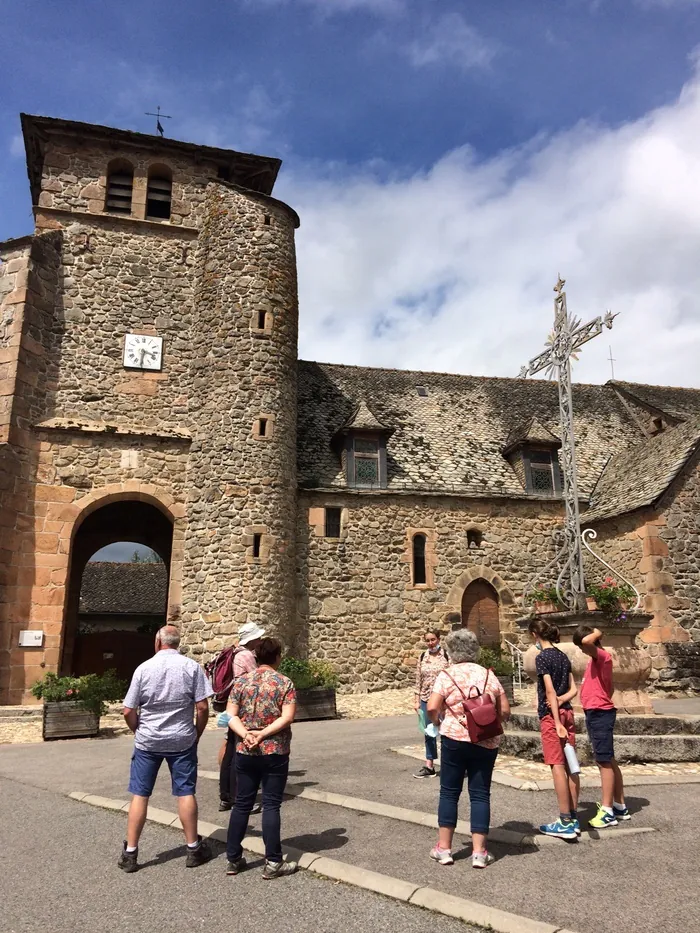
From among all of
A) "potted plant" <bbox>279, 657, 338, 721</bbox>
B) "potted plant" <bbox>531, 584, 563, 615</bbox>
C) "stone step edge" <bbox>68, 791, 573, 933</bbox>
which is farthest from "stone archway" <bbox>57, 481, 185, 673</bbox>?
"stone step edge" <bbox>68, 791, 573, 933</bbox>

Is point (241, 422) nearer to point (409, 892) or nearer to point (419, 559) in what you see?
point (419, 559)

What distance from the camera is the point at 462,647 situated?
16.0ft

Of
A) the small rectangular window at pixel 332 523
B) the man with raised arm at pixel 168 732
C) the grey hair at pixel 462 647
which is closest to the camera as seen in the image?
the man with raised arm at pixel 168 732

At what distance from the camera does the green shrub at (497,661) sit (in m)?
15.8

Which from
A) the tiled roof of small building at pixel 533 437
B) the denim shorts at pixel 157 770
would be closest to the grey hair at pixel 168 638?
the denim shorts at pixel 157 770

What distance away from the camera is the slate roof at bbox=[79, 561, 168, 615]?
3500 centimetres

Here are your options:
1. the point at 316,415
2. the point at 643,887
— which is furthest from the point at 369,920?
the point at 316,415

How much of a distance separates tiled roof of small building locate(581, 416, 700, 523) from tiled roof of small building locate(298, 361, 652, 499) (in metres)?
0.75

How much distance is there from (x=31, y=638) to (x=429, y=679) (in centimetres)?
1060

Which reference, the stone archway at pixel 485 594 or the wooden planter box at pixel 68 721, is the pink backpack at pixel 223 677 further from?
the stone archway at pixel 485 594

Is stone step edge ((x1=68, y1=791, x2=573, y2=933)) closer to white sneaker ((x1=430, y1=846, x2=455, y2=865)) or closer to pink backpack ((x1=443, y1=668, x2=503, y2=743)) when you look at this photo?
white sneaker ((x1=430, y1=846, x2=455, y2=865))

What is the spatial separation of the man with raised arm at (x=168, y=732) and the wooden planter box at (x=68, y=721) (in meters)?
7.97

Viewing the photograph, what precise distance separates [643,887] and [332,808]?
9.50ft

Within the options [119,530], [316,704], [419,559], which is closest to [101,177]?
[119,530]
